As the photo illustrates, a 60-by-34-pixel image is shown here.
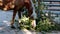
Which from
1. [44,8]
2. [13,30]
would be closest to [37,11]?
[44,8]

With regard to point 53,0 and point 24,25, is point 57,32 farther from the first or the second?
point 53,0

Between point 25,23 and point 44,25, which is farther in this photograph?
point 25,23

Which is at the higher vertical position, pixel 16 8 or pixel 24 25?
pixel 16 8

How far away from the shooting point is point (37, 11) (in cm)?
725

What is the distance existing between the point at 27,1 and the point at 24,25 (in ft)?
2.93

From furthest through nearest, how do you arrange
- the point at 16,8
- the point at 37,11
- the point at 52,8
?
the point at 52,8, the point at 37,11, the point at 16,8

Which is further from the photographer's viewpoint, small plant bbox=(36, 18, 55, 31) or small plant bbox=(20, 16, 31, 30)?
small plant bbox=(20, 16, 31, 30)

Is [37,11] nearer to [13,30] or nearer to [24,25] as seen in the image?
[24,25]

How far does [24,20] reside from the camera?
22.5ft

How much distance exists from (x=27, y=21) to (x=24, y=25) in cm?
19

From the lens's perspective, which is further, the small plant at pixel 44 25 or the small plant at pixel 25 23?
the small plant at pixel 25 23

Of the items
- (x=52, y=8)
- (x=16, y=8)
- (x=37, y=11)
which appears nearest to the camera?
(x=16, y=8)

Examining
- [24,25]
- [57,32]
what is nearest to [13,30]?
[24,25]

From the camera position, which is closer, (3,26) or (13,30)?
(13,30)
